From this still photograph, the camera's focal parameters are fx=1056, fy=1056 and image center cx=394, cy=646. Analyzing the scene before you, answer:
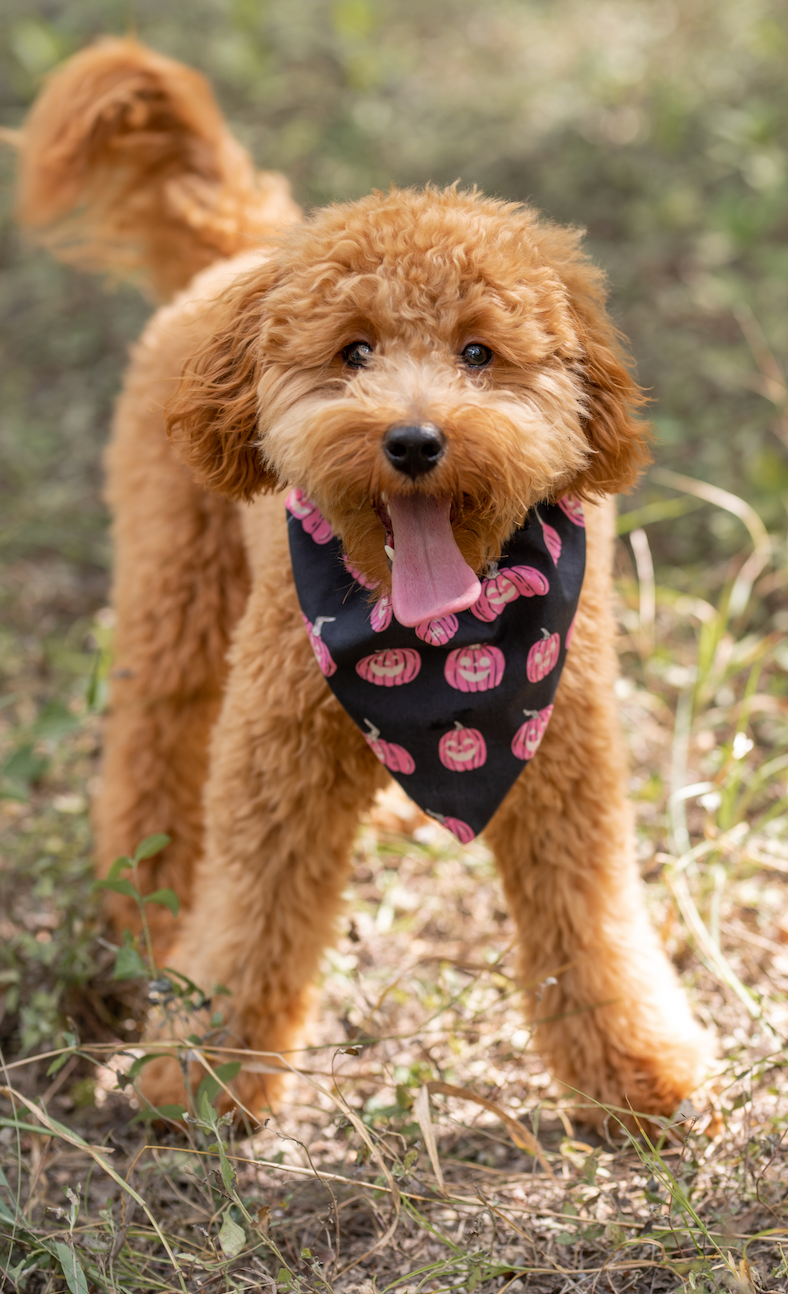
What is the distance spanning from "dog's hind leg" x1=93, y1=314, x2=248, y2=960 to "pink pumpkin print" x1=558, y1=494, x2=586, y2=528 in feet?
3.70

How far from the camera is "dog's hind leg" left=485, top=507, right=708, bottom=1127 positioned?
2.40 meters

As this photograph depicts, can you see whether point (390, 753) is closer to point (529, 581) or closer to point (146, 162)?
point (529, 581)

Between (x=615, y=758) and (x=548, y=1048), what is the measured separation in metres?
0.78

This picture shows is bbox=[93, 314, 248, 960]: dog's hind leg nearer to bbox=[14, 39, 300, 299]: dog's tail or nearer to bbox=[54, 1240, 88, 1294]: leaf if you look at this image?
bbox=[14, 39, 300, 299]: dog's tail

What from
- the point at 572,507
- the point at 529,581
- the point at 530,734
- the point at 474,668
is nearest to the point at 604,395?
the point at 572,507

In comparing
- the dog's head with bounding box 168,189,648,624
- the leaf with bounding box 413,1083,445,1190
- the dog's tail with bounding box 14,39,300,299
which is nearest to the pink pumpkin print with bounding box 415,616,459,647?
the dog's head with bounding box 168,189,648,624

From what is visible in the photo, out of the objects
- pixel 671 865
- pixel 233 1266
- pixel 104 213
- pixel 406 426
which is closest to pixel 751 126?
pixel 104 213

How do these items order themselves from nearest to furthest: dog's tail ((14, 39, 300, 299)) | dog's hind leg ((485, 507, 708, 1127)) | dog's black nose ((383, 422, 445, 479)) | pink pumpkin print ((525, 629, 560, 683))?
dog's black nose ((383, 422, 445, 479))
pink pumpkin print ((525, 629, 560, 683))
dog's hind leg ((485, 507, 708, 1127))
dog's tail ((14, 39, 300, 299))

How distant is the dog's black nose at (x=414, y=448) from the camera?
5.84ft

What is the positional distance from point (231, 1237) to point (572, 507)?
1.57 meters

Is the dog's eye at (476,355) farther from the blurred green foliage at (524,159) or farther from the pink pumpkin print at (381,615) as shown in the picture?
the blurred green foliage at (524,159)

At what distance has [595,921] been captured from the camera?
2545 mm

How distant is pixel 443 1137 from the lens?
8.29 feet

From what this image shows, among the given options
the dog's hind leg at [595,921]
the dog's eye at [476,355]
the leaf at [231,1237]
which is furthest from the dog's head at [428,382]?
the leaf at [231,1237]
